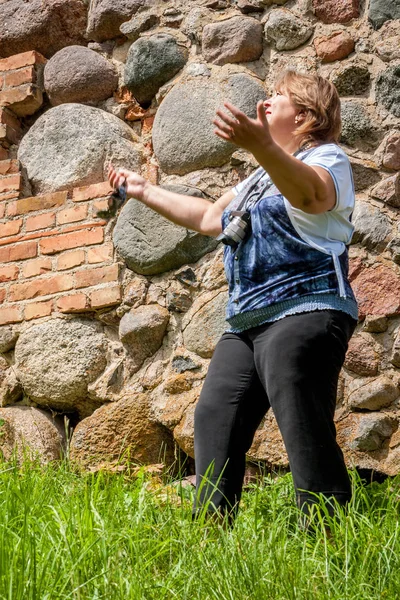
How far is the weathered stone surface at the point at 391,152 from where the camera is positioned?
3391 mm

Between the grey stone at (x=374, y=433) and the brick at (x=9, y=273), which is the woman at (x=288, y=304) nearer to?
the grey stone at (x=374, y=433)

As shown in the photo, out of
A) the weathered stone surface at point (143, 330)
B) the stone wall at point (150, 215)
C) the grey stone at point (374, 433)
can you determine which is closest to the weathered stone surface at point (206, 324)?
the stone wall at point (150, 215)

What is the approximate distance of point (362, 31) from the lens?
142 inches

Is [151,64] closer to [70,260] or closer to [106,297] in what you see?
[70,260]

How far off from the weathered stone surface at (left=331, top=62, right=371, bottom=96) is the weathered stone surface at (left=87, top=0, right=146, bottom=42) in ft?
3.86

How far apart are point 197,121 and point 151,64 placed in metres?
0.45

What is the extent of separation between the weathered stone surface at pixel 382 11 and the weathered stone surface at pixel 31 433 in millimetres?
2272

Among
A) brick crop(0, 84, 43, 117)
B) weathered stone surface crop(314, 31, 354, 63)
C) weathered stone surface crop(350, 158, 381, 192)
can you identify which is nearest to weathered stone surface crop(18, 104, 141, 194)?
brick crop(0, 84, 43, 117)

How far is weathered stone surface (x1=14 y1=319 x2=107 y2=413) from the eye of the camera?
361cm

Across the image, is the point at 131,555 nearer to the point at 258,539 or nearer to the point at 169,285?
the point at 258,539

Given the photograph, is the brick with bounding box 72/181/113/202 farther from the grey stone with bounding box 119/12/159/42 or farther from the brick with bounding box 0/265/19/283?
the grey stone with bounding box 119/12/159/42

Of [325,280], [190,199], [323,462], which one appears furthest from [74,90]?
[323,462]

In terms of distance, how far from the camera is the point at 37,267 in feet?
12.7

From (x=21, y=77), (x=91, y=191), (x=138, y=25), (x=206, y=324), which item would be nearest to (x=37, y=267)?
(x=91, y=191)
